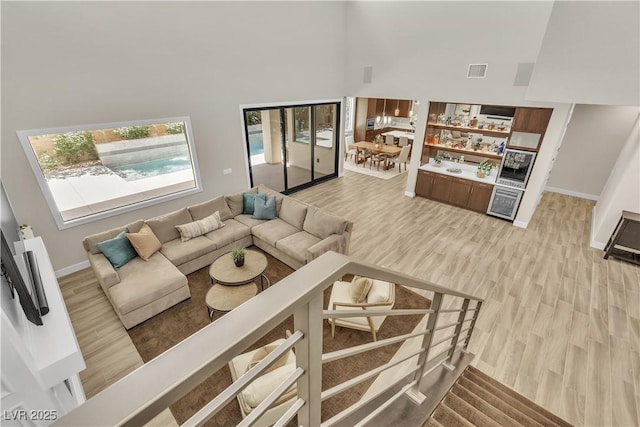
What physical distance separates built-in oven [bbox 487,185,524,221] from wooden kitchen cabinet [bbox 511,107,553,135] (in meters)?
1.30

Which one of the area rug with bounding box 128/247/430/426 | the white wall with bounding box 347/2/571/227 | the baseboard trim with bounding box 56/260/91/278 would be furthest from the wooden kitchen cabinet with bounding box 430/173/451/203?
the baseboard trim with bounding box 56/260/91/278

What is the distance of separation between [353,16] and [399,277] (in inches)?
323

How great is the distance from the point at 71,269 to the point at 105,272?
170cm

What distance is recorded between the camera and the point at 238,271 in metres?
4.18

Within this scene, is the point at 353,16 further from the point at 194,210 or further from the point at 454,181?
the point at 194,210

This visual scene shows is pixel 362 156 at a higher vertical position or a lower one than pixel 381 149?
lower

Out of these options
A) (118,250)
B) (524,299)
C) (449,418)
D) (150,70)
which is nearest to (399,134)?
(524,299)

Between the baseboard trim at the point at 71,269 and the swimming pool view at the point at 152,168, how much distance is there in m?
1.65

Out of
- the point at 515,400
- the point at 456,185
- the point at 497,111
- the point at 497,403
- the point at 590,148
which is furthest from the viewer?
the point at 590,148

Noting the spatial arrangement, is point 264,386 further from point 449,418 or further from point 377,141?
point 377,141

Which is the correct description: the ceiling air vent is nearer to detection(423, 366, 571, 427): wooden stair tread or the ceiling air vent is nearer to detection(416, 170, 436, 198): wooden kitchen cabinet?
detection(416, 170, 436, 198): wooden kitchen cabinet

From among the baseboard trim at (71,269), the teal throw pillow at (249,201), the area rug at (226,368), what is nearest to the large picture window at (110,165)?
the baseboard trim at (71,269)

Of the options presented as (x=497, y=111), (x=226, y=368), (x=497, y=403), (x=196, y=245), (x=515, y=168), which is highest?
(x=497, y=111)

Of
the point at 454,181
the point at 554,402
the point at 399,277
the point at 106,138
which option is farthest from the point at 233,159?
the point at 554,402
